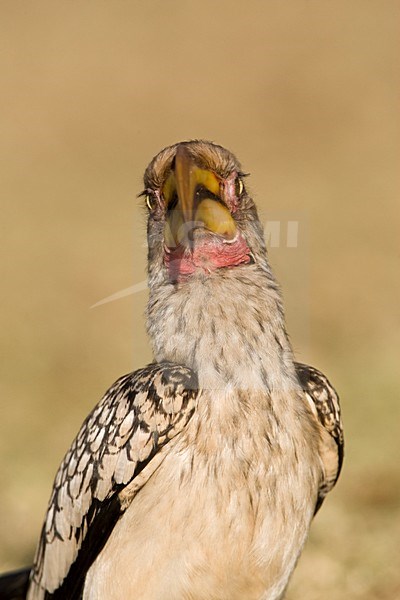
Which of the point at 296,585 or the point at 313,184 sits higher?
the point at 313,184

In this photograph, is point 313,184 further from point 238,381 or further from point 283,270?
point 238,381

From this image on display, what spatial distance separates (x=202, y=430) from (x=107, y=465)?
15.6 inches

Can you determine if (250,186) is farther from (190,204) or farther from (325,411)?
(325,411)

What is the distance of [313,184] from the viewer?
17.6ft

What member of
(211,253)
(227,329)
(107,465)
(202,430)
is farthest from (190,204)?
(107,465)

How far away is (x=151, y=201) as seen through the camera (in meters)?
3.60

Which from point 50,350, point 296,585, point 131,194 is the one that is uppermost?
point 131,194

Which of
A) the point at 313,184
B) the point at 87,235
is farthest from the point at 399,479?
the point at 87,235

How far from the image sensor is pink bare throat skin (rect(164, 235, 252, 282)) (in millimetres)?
3434

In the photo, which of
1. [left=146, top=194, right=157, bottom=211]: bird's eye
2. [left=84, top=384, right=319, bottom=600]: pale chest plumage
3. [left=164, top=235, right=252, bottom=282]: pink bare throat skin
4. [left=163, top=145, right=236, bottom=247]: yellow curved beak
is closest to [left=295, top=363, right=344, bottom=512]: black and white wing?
[left=84, top=384, right=319, bottom=600]: pale chest plumage

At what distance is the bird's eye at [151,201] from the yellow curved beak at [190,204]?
111 mm

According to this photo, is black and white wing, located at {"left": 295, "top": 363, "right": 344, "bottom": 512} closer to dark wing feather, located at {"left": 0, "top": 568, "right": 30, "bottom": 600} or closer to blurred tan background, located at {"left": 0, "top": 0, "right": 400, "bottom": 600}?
blurred tan background, located at {"left": 0, "top": 0, "right": 400, "bottom": 600}

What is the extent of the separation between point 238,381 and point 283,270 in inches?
21.3

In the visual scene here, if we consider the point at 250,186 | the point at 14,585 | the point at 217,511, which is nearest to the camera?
the point at 217,511
